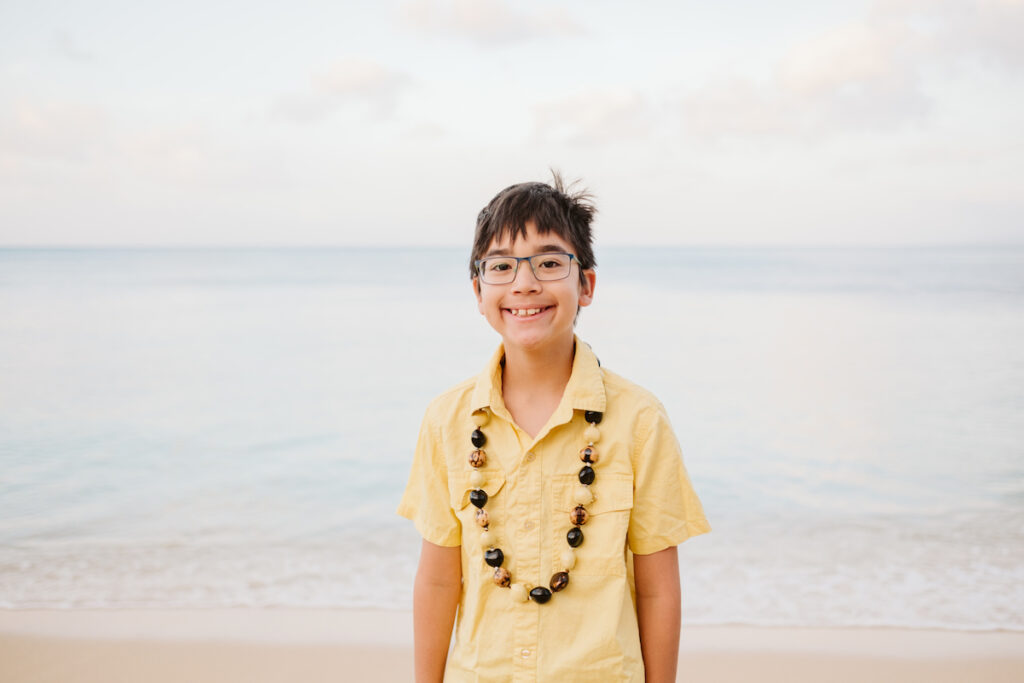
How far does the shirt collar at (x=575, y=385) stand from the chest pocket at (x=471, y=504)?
6.1 inches

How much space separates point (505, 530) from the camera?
1.76m

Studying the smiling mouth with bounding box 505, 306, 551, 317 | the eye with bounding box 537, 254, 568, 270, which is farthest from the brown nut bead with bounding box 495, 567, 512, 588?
the eye with bounding box 537, 254, 568, 270

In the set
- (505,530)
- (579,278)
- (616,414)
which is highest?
(579,278)

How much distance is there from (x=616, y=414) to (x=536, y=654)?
0.54m

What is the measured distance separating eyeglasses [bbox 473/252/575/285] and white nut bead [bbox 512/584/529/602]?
665 mm

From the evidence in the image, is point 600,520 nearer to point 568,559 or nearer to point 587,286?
point 568,559

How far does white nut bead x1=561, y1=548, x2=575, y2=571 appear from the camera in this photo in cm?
169

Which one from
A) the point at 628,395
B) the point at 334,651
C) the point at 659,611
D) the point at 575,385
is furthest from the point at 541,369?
the point at 334,651

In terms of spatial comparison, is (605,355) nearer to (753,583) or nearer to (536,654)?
(753,583)

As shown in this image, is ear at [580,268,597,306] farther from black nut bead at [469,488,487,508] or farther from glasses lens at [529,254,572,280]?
black nut bead at [469,488,487,508]

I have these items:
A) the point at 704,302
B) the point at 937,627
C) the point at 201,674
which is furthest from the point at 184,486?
the point at 704,302

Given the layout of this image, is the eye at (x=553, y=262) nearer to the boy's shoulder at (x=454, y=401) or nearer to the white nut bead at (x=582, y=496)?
the boy's shoulder at (x=454, y=401)

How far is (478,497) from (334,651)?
2202 mm

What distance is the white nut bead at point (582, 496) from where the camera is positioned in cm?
Result: 171
